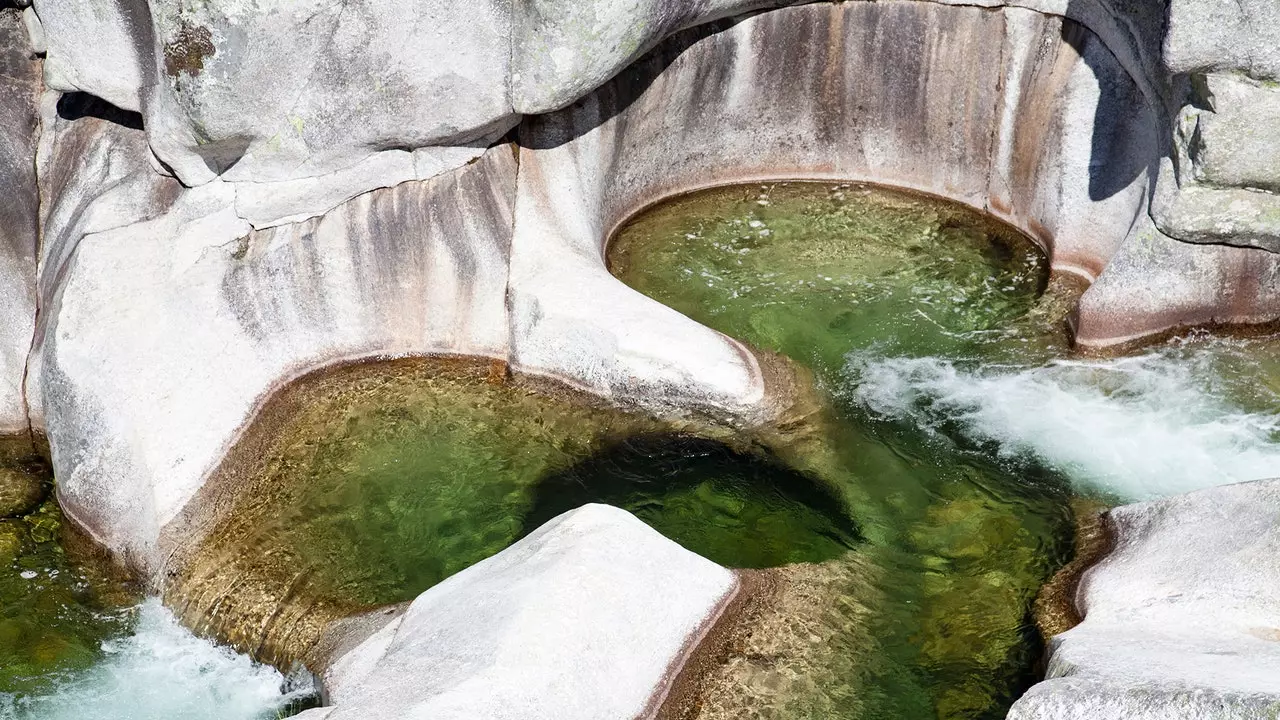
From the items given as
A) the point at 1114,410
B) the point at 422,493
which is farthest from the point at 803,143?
the point at 422,493

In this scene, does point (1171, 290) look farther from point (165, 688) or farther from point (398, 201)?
point (165, 688)

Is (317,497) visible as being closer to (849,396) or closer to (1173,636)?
(849,396)

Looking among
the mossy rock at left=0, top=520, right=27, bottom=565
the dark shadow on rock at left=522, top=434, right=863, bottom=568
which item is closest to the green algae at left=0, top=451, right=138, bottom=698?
the mossy rock at left=0, top=520, right=27, bottom=565

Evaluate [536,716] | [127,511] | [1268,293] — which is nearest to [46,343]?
[127,511]

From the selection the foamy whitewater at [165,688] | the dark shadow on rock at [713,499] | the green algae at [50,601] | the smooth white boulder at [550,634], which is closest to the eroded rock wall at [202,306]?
the green algae at [50,601]

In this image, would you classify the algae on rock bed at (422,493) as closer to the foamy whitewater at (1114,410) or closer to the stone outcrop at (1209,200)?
the foamy whitewater at (1114,410)
